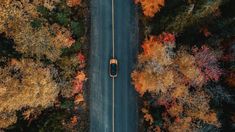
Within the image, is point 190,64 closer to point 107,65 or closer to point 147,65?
point 147,65

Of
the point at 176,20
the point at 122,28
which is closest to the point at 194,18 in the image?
the point at 176,20

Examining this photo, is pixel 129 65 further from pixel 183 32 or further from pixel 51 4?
pixel 51 4

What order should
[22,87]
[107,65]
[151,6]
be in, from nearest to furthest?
1. [22,87]
2. [151,6]
3. [107,65]

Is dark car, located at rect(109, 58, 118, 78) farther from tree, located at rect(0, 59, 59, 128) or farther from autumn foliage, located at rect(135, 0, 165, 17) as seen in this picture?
tree, located at rect(0, 59, 59, 128)

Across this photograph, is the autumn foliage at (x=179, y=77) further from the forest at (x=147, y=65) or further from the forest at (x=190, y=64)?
the forest at (x=147, y=65)

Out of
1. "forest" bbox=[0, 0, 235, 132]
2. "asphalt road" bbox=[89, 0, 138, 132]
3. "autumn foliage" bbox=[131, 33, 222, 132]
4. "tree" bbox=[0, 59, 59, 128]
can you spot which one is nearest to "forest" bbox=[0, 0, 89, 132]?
"tree" bbox=[0, 59, 59, 128]

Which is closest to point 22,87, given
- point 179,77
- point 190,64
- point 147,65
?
point 147,65

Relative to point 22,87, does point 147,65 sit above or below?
above

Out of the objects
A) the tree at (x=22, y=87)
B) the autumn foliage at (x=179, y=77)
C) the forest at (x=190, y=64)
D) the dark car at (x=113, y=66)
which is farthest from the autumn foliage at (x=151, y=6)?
the tree at (x=22, y=87)
